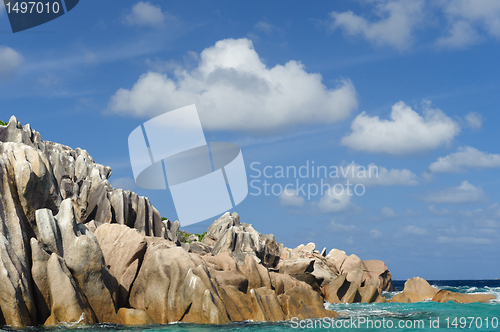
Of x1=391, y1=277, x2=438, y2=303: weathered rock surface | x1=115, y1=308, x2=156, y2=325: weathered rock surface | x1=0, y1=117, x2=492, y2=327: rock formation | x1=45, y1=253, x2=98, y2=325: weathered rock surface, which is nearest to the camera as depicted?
x1=45, y1=253, x2=98, y2=325: weathered rock surface

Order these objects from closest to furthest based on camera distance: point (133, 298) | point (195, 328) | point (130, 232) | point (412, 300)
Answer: point (195, 328) < point (133, 298) < point (130, 232) < point (412, 300)

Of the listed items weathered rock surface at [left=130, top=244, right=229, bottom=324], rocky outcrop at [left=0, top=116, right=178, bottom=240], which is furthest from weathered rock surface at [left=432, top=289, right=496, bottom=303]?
weathered rock surface at [left=130, top=244, right=229, bottom=324]

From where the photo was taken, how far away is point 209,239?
58.4m

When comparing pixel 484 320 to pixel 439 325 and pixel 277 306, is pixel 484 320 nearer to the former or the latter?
pixel 439 325

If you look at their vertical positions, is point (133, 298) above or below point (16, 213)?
below

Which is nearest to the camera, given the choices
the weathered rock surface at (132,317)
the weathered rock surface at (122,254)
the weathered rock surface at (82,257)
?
the weathered rock surface at (82,257)

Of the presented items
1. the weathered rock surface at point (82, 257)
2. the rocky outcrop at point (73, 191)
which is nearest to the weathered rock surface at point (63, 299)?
the weathered rock surface at point (82, 257)

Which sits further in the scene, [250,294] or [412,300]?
[412,300]

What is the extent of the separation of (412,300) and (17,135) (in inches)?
1625

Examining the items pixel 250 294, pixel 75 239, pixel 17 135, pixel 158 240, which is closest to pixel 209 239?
pixel 17 135

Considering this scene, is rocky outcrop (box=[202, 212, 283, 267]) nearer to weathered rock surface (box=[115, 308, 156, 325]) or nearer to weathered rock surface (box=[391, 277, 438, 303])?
weathered rock surface (box=[391, 277, 438, 303])

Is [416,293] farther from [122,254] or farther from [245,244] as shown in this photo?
[122,254]
